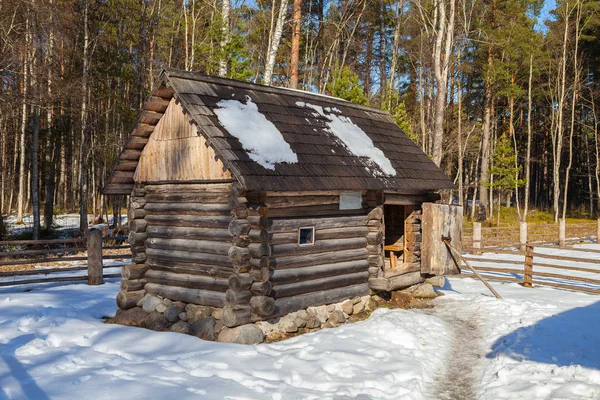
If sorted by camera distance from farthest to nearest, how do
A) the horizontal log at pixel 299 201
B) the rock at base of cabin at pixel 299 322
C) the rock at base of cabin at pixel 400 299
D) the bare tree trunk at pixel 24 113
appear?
the bare tree trunk at pixel 24 113
the rock at base of cabin at pixel 400 299
the rock at base of cabin at pixel 299 322
the horizontal log at pixel 299 201

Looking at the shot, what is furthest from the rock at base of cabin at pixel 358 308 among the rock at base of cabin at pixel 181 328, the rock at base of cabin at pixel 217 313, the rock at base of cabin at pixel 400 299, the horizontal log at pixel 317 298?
the rock at base of cabin at pixel 181 328

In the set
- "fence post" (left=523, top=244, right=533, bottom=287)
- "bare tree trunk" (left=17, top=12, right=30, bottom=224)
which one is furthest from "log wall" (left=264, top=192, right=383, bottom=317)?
"bare tree trunk" (left=17, top=12, right=30, bottom=224)

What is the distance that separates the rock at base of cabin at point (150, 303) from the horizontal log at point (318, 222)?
281 centimetres

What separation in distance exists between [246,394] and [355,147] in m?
6.41

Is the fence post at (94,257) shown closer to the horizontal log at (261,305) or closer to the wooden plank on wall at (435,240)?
the horizontal log at (261,305)

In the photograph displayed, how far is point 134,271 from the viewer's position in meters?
9.46

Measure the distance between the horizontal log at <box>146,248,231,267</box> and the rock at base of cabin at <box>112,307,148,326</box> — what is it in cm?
107

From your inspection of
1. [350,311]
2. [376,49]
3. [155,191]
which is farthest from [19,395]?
[376,49]

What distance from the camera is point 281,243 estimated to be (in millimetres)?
8648

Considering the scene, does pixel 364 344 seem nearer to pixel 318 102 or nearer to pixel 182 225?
pixel 182 225

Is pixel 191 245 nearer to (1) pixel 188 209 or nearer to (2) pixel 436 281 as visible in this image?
(1) pixel 188 209

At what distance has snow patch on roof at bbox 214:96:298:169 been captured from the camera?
8.29 meters

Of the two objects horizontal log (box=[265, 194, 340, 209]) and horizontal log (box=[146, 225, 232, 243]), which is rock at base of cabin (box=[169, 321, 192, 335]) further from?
horizontal log (box=[265, 194, 340, 209])

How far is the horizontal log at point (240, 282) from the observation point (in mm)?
7844
